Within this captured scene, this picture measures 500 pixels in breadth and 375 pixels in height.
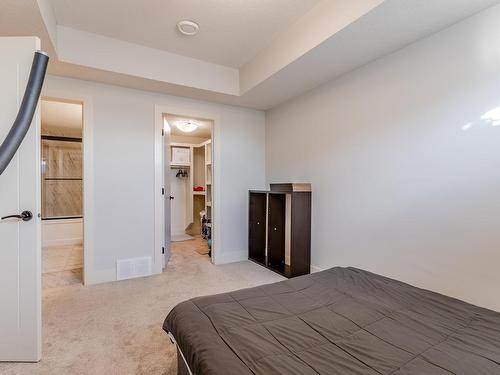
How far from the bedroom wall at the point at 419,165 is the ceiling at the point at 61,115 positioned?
3587mm

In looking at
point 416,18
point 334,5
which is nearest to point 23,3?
point 334,5

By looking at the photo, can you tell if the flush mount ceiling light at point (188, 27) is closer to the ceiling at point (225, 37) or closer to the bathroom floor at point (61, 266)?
the ceiling at point (225, 37)

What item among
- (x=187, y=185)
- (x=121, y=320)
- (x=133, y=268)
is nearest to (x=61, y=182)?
(x=187, y=185)

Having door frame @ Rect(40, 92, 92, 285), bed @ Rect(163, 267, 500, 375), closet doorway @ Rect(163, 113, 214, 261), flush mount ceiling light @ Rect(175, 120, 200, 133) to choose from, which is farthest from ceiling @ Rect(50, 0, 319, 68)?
closet doorway @ Rect(163, 113, 214, 261)

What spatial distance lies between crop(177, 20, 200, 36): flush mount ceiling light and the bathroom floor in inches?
117

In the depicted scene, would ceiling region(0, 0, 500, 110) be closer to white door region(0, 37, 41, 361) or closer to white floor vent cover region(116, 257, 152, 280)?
white door region(0, 37, 41, 361)

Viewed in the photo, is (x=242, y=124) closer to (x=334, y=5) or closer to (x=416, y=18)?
(x=334, y=5)

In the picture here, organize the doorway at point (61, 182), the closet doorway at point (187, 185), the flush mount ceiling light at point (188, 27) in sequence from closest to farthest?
the flush mount ceiling light at point (188, 27), the doorway at point (61, 182), the closet doorway at point (187, 185)

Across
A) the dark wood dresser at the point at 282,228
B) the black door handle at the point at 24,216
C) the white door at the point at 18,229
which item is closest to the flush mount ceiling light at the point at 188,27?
the white door at the point at 18,229

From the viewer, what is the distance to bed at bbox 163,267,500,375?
0.94 meters

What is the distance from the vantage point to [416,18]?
181 cm

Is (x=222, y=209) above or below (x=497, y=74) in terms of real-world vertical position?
below

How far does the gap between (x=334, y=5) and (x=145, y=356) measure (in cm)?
285

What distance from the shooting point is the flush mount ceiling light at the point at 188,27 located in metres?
2.37
